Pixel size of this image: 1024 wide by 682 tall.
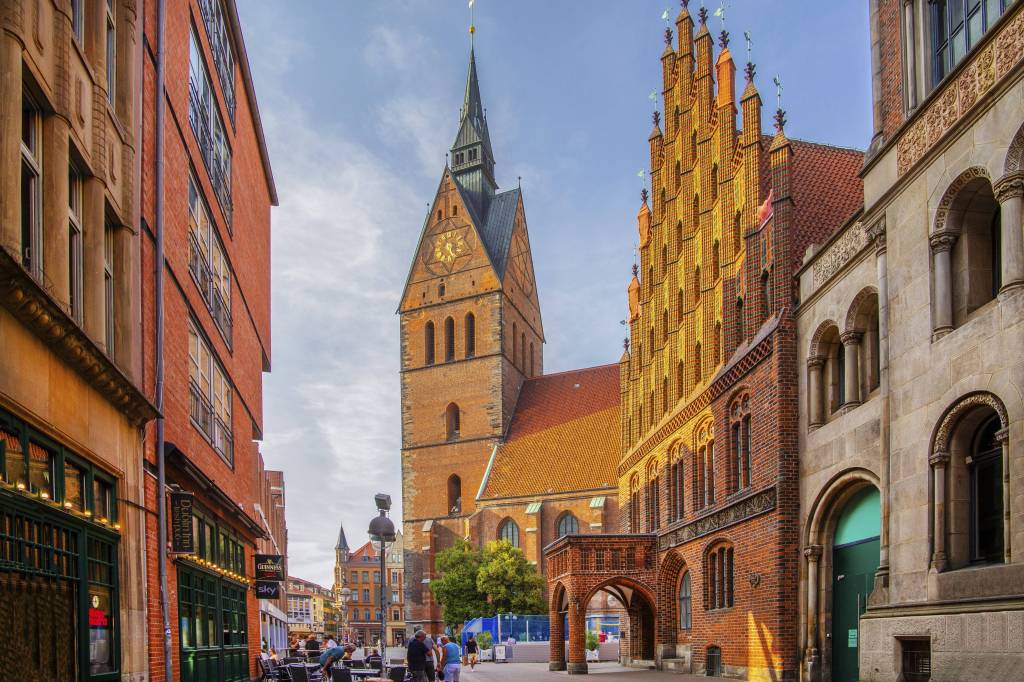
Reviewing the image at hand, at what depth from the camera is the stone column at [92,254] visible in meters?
10.5

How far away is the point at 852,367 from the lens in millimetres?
16484

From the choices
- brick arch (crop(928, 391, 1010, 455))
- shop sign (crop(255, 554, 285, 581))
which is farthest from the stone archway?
shop sign (crop(255, 554, 285, 581))

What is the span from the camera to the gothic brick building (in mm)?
58156

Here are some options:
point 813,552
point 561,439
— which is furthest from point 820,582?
point 561,439

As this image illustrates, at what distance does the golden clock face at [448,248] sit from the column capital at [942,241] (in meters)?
54.3

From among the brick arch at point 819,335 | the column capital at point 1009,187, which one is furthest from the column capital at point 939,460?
the brick arch at point 819,335

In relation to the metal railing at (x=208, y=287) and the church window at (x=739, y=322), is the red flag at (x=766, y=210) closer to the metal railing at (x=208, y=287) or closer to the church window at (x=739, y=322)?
the church window at (x=739, y=322)

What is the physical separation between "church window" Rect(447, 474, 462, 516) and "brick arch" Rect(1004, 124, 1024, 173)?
5314cm

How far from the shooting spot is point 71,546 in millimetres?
9047

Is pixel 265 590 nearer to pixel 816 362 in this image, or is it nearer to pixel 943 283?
pixel 816 362

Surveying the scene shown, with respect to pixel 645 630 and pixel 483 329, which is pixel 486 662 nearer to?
pixel 645 630

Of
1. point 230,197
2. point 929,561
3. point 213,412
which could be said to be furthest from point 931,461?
point 230,197

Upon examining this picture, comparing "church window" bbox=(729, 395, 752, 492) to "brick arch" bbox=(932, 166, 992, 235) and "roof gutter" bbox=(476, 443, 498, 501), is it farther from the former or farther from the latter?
"roof gutter" bbox=(476, 443, 498, 501)

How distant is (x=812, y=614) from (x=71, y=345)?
13836 mm
